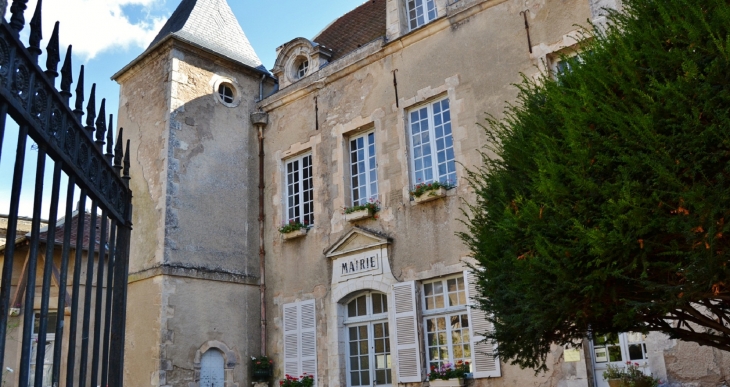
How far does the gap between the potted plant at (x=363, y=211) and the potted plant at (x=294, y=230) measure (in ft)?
3.10

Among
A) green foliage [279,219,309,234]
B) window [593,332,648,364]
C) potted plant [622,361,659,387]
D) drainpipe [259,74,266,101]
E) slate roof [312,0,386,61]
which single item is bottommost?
potted plant [622,361,659,387]

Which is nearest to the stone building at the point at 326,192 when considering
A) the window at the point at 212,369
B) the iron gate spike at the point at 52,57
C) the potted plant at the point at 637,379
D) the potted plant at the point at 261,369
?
the window at the point at 212,369

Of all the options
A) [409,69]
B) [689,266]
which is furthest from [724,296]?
[409,69]

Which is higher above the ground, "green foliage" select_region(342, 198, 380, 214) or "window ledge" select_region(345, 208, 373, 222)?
"green foliage" select_region(342, 198, 380, 214)

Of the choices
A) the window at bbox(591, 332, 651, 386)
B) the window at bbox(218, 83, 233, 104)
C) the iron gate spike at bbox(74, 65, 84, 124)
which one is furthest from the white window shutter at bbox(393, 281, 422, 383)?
the iron gate spike at bbox(74, 65, 84, 124)

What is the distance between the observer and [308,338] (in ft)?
33.1

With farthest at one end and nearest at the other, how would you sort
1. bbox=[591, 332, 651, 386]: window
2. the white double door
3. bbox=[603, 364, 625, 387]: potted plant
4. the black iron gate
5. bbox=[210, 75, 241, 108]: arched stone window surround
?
bbox=[210, 75, 241, 108]: arched stone window surround
the white double door
bbox=[591, 332, 651, 386]: window
bbox=[603, 364, 625, 387]: potted plant
the black iron gate

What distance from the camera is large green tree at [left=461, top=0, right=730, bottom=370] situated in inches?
132

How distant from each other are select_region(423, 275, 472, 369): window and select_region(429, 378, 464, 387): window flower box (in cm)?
29

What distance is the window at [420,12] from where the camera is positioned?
33.1ft

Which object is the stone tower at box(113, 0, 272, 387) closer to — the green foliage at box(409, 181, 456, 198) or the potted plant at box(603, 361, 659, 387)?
the green foliage at box(409, 181, 456, 198)

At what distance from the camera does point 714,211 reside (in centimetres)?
324

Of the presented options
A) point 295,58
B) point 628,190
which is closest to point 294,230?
point 295,58

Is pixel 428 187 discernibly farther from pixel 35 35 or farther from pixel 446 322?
pixel 35 35
